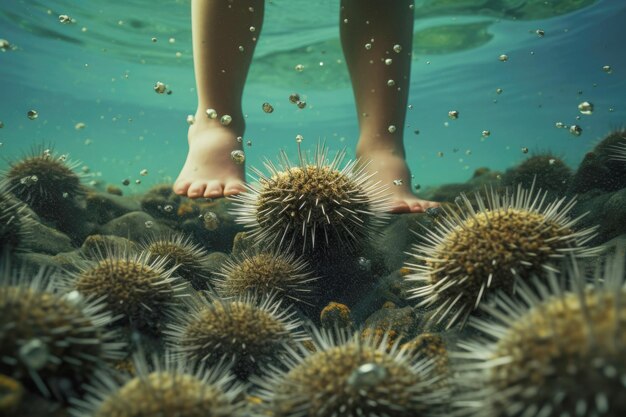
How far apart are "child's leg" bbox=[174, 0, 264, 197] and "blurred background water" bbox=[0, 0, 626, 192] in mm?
734

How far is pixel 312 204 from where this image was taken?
339cm

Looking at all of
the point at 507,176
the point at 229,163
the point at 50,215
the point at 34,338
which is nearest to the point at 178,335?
the point at 34,338

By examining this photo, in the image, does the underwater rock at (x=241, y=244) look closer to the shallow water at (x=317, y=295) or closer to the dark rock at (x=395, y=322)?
the shallow water at (x=317, y=295)

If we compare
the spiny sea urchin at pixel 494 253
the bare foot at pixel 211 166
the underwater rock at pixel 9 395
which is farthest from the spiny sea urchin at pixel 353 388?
the bare foot at pixel 211 166

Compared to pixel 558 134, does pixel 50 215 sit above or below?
below

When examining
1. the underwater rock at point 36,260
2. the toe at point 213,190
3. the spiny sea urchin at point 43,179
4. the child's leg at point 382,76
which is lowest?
the underwater rock at point 36,260

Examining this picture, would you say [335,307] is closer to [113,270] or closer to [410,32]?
[113,270]

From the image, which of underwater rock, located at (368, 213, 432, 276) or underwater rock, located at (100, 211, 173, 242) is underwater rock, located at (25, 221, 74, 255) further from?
underwater rock, located at (368, 213, 432, 276)

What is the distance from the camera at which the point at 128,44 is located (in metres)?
22.8

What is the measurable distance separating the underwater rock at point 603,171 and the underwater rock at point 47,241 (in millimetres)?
5844

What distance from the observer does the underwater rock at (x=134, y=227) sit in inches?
211

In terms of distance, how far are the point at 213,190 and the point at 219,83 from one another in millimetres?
1419

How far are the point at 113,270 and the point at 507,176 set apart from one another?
5.48m

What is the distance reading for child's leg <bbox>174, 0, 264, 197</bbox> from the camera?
5.00 meters
